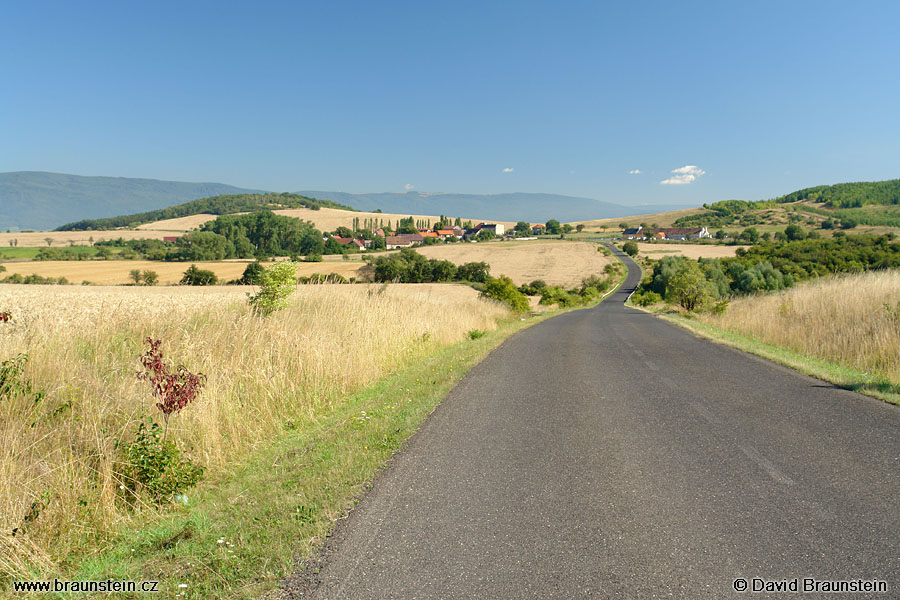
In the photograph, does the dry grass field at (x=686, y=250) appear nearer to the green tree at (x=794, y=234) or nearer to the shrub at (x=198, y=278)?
the green tree at (x=794, y=234)

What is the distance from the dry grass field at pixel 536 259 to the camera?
307 feet

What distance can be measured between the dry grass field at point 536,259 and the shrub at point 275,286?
237 ft

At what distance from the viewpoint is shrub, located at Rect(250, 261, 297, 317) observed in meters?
14.5

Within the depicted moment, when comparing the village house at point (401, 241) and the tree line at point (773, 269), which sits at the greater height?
the village house at point (401, 241)

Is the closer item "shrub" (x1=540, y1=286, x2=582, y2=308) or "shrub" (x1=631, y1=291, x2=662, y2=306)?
"shrub" (x1=631, y1=291, x2=662, y2=306)

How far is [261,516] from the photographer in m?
4.66

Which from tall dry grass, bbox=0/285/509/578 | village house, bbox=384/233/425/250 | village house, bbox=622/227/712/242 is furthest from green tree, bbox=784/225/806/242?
tall dry grass, bbox=0/285/509/578

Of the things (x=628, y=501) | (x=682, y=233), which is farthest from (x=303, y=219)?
(x=628, y=501)

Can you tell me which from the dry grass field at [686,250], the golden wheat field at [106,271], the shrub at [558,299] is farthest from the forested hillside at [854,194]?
the golden wheat field at [106,271]

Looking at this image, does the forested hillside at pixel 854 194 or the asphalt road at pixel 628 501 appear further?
the forested hillside at pixel 854 194

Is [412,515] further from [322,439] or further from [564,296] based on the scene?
[564,296]

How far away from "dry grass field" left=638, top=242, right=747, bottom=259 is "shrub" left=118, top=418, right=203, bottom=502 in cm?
10610

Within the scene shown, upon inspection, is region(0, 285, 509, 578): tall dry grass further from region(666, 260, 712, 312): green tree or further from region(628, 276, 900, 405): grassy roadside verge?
region(666, 260, 712, 312): green tree

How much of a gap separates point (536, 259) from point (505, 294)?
239ft
